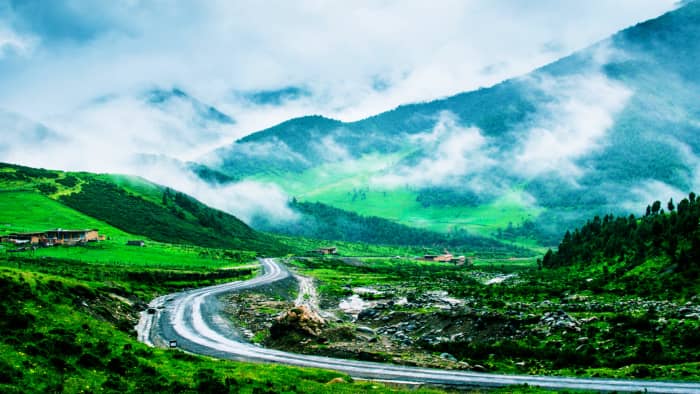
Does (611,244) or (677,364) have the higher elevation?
(611,244)

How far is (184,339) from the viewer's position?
183 feet

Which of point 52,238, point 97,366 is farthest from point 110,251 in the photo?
point 97,366

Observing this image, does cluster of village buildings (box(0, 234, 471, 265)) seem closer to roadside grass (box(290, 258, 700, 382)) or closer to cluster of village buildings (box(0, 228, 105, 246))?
cluster of village buildings (box(0, 228, 105, 246))

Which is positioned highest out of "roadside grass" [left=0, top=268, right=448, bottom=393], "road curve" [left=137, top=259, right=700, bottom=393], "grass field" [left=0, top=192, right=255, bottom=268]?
"grass field" [left=0, top=192, right=255, bottom=268]

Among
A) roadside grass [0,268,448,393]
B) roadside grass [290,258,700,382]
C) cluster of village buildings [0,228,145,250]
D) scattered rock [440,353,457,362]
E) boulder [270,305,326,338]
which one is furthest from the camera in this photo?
cluster of village buildings [0,228,145,250]

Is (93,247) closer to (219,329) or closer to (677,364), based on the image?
(219,329)

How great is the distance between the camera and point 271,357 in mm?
47750

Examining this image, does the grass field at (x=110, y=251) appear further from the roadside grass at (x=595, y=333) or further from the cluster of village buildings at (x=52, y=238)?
the roadside grass at (x=595, y=333)

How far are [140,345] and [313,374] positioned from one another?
47.5 ft

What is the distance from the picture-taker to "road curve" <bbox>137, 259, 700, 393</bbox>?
35062 millimetres

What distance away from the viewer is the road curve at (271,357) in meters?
35.1

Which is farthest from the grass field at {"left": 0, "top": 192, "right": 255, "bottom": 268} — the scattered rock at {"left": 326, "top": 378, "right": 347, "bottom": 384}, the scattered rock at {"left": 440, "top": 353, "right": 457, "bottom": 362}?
the scattered rock at {"left": 326, "top": 378, "right": 347, "bottom": 384}

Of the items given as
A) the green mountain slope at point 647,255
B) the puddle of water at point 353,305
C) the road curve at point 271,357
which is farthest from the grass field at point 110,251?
the green mountain slope at point 647,255

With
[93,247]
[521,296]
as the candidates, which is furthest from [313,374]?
[93,247]
